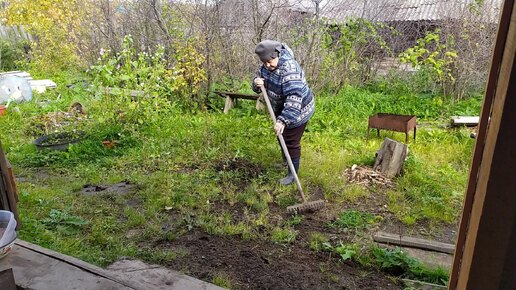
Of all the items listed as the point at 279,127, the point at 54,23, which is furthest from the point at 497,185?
the point at 54,23

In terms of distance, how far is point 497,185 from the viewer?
85 centimetres

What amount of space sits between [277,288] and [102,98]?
16.9 ft

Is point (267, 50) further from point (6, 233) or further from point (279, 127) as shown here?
point (6, 233)

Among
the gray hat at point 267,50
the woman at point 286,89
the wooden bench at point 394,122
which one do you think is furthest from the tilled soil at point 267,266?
the wooden bench at point 394,122

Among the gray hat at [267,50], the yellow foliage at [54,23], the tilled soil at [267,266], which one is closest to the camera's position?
the tilled soil at [267,266]

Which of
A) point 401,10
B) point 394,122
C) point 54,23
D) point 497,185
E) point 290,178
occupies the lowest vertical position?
point 290,178

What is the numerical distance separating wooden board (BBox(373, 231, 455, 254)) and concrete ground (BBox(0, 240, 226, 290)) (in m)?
1.80

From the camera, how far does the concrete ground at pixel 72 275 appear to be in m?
2.34

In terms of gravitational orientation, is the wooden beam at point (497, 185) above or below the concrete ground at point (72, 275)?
above

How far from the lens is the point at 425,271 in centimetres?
319

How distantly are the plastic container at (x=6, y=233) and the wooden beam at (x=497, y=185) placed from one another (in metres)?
2.45

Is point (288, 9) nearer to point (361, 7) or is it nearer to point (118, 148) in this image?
point (361, 7)

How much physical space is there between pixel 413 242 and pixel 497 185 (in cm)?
306

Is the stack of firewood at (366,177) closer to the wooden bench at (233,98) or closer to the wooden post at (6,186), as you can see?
the wooden bench at (233,98)
